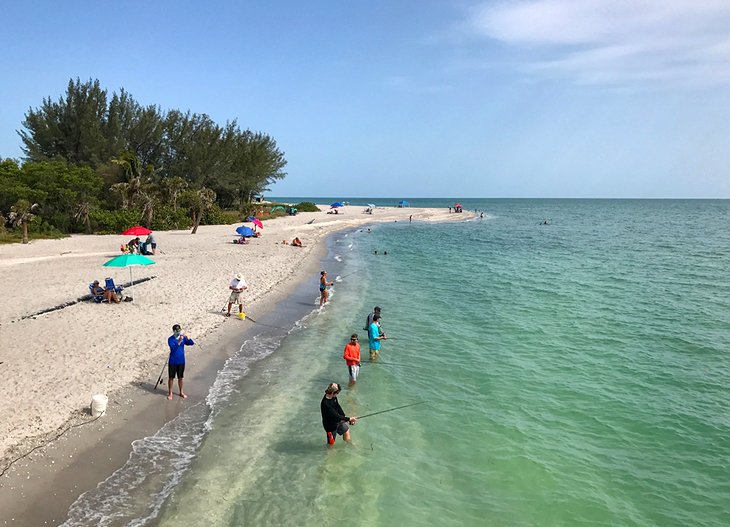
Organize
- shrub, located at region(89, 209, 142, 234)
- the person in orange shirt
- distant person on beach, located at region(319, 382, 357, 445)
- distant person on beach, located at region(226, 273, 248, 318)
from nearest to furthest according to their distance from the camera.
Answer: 1. distant person on beach, located at region(319, 382, 357, 445)
2. the person in orange shirt
3. distant person on beach, located at region(226, 273, 248, 318)
4. shrub, located at region(89, 209, 142, 234)

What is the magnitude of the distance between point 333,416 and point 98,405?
16.1 ft

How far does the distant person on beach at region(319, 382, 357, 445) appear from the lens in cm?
915

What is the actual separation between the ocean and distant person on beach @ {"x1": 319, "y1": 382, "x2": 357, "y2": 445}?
1.40 ft

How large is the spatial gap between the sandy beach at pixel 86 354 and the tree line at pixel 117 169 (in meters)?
8.67

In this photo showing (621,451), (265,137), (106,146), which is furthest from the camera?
(265,137)

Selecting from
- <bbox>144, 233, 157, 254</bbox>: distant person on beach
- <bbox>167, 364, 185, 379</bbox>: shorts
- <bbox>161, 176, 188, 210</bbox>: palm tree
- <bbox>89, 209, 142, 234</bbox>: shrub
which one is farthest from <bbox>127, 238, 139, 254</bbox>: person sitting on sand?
<bbox>161, 176, 188, 210</bbox>: palm tree

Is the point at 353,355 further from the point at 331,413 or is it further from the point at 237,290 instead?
the point at 237,290

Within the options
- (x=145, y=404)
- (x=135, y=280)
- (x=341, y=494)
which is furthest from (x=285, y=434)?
(x=135, y=280)

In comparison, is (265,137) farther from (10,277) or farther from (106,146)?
(10,277)

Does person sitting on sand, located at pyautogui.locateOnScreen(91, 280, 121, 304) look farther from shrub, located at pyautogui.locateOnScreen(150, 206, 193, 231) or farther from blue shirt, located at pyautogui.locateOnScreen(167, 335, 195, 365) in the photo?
shrub, located at pyautogui.locateOnScreen(150, 206, 193, 231)

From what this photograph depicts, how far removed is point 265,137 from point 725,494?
77.7 meters

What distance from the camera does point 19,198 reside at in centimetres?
3266

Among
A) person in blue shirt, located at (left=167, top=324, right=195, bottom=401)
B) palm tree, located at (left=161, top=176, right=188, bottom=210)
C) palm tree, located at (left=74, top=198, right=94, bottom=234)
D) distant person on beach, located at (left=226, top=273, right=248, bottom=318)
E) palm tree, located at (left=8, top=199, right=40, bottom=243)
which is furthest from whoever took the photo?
palm tree, located at (left=161, top=176, right=188, bottom=210)

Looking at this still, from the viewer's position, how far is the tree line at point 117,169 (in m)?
34.8
